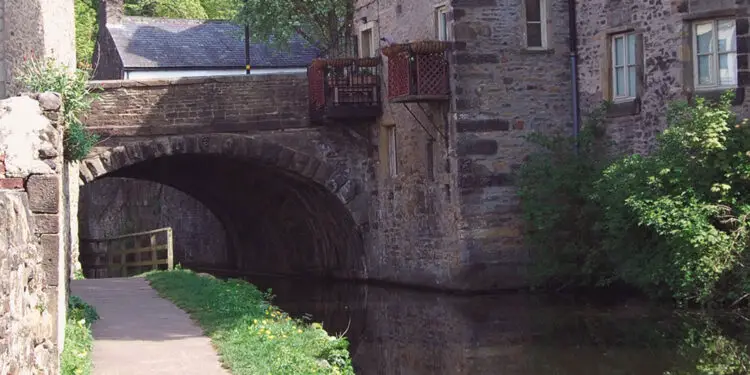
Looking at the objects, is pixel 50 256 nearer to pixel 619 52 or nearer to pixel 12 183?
pixel 12 183

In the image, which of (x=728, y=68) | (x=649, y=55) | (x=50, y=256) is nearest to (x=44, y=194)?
(x=50, y=256)

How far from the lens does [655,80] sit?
19.4 meters

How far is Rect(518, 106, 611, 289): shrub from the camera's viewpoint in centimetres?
1995

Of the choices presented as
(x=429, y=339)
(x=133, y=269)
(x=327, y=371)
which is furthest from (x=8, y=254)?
(x=133, y=269)

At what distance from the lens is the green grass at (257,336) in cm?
1099

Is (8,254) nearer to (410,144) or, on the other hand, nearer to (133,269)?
(410,144)

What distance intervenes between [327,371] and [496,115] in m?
10.9

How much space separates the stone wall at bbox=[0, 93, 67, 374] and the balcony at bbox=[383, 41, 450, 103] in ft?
33.7

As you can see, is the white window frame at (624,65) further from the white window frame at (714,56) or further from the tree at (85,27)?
the tree at (85,27)

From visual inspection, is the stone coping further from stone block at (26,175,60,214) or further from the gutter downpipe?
stone block at (26,175,60,214)

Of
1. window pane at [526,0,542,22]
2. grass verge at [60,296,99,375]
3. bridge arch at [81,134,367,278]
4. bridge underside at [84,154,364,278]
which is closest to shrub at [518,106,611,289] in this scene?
window pane at [526,0,542,22]

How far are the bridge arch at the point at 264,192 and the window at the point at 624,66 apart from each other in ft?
19.7

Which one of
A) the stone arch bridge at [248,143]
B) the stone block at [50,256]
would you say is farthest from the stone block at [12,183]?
the stone arch bridge at [248,143]

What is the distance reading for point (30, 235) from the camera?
7336 mm
